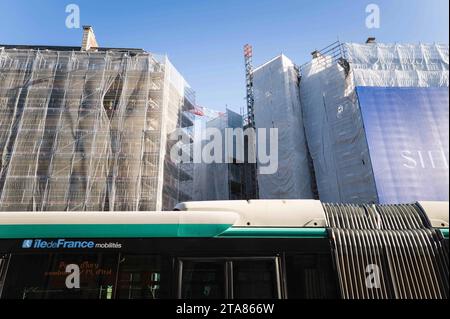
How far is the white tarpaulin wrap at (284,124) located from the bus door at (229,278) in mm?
16065

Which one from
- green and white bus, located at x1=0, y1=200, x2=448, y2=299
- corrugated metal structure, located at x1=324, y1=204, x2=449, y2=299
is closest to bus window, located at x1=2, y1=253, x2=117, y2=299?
green and white bus, located at x1=0, y1=200, x2=448, y2=299

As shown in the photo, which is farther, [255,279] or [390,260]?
[390,260]

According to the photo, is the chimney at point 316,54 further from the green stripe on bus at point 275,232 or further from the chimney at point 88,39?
the green stripe on bus at point 275,232

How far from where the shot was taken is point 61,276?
4.15m

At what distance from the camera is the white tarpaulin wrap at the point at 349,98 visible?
18.7m

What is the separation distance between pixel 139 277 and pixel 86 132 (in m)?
14.7

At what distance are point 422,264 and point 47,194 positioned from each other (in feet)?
52.9

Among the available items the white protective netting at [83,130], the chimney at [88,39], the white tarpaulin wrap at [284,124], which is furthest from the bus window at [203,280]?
the chimney at [88,39]

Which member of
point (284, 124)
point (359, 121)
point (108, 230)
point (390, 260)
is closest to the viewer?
point (390, 260)

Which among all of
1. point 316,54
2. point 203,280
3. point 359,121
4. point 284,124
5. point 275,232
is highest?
point 316,54

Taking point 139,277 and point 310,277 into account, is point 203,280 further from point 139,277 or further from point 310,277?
point 310,277

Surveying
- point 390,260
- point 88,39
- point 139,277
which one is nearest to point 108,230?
point 139,277

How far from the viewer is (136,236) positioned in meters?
4.39
